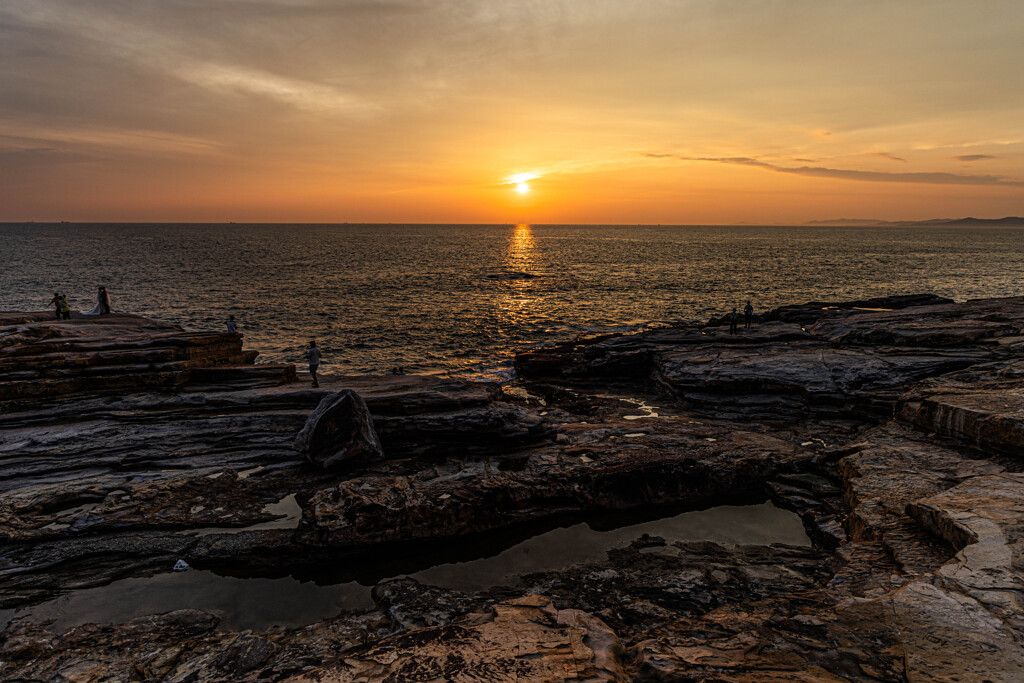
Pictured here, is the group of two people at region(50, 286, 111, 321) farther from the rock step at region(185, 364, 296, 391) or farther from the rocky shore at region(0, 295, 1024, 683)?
the rock step at region(185, 364, 296, 391)

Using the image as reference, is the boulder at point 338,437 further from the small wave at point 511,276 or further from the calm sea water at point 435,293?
the small wave at point 511,276

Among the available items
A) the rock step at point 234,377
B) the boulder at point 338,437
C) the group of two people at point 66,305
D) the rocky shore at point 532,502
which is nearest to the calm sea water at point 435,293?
the group of two people at point 66,305

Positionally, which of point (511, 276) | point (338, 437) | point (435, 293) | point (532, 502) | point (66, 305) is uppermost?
point (66, 305)

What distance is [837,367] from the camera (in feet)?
71.6

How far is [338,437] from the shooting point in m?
16.0

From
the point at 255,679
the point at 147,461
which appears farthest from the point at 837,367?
the point at 147,461

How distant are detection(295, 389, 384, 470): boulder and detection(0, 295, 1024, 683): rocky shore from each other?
0.07 metres

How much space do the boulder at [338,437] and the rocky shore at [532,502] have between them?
71 millimetres

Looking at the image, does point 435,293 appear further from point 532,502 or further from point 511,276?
point 532,502

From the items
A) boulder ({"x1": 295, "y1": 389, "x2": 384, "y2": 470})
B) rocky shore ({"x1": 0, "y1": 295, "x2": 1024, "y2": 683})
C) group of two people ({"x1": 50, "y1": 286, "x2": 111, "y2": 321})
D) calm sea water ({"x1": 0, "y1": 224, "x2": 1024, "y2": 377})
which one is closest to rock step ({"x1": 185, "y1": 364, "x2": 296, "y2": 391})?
rocky shore ({"x1": 0, "y1": 295, "x2": 1024, "y2": 683})

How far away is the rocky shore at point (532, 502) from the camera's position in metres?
8.11

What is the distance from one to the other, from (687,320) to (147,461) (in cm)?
4563

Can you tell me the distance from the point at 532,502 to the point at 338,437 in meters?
6.47

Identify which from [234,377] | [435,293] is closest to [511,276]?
[435,293]
